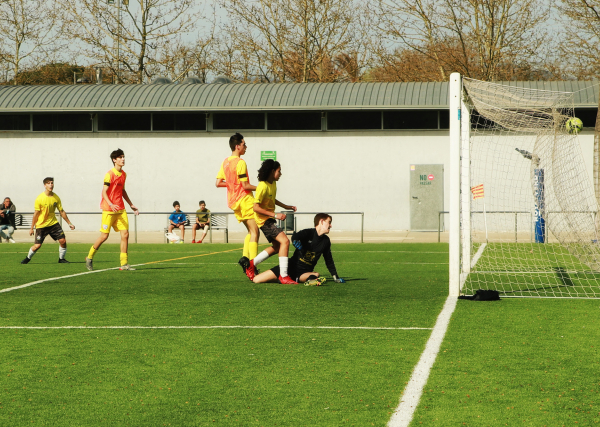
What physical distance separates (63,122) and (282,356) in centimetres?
2418

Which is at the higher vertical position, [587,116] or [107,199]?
[587,116]

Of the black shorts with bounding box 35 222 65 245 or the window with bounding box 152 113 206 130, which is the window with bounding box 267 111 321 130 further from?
the black shorts with bounding box 35 222 65 245

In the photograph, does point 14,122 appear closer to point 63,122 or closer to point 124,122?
point 63,122

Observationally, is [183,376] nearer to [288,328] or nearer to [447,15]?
[288,328]

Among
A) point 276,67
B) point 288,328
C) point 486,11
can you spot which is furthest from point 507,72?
point 288,328

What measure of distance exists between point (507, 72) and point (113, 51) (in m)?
20.8

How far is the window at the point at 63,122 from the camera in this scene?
2738 cm

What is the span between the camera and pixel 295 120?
26.6 m

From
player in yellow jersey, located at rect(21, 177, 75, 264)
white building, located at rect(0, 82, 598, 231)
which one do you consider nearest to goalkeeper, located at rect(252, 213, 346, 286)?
player in yellow jersey, located at rect(21, 177, 75, 264)

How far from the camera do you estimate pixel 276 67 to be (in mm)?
40188

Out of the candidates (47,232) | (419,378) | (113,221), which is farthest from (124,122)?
(419,378)

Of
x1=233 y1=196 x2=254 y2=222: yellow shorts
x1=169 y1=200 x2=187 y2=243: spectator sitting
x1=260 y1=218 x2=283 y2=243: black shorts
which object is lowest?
x1=169 y1=200 x2=187 y2=243: spectator sitting

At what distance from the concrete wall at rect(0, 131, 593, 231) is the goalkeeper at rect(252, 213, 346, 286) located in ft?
53.0

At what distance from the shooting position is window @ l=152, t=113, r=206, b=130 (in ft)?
88.5
